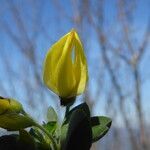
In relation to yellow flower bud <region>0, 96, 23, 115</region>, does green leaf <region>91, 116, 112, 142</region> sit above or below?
below

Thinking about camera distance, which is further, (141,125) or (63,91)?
(141,125)

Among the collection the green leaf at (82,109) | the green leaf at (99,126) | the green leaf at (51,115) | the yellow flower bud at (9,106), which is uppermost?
the yellow flower bud at (9,106)

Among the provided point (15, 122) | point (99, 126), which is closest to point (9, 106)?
point (15, 122)

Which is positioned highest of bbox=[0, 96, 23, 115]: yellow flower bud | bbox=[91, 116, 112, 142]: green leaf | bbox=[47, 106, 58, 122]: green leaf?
bbox=[0, 96, 23, 115]: yellow flower bud

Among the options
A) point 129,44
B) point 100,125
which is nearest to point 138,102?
point 129,44

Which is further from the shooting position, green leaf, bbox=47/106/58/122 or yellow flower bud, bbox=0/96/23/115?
green leaf, bbox=47/106/58/122

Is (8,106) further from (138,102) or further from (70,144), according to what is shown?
(138,102)
